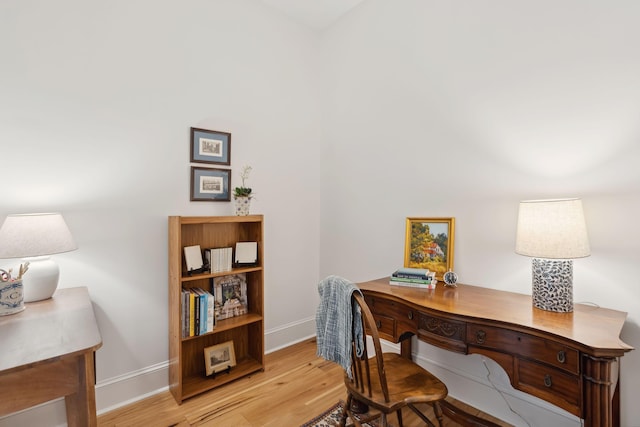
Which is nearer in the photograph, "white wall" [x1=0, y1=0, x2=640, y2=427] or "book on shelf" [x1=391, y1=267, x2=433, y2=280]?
"white wall" [x1=0, y1=0, x2=640, y2=427]

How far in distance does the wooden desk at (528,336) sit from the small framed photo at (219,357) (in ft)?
3.96

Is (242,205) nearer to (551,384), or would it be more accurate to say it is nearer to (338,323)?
(338,323)

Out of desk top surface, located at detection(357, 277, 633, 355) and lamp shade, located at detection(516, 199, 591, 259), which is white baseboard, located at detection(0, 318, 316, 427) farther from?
lamp shade, located at detection(516, 199, 591, 259)

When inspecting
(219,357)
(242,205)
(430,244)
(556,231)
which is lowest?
(219,357)

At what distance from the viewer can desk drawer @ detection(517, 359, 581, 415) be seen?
3.71 feet

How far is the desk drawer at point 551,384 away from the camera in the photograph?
3.71ft

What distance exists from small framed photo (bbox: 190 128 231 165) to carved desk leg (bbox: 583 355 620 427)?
7.65 feet

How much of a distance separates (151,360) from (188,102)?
1811 mm

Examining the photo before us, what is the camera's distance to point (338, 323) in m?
1.44

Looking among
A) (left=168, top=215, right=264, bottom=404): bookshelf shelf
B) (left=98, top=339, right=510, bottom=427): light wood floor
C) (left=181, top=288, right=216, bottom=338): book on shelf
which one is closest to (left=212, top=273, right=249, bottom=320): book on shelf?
(left=168, top=215, right=264, bottom=404): bookshelf shelf

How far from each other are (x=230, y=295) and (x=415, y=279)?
1.39m

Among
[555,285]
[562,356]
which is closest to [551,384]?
[562,356]

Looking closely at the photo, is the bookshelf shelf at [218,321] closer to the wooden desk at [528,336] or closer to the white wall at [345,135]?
the white wall at [345,135]

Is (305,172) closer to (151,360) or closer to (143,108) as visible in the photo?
(143,108)
